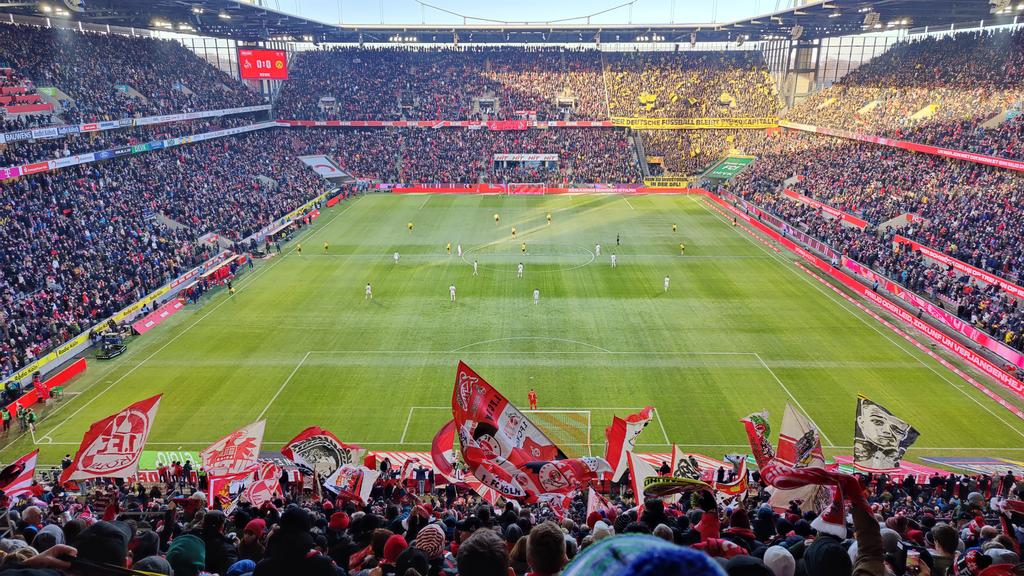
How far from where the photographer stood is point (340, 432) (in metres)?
24.1

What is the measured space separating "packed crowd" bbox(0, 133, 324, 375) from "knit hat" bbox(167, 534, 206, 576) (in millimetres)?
27662

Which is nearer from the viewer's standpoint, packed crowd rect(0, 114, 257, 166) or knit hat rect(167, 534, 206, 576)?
knit hat rect(167, 534, 206, 576)

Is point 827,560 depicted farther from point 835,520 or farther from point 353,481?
point 353,481

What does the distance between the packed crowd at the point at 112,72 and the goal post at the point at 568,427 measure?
141ft

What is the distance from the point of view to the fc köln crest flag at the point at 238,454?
16.4m

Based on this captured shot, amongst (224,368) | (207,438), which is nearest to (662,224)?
(224,368)

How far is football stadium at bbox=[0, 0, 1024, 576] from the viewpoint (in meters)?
8.57

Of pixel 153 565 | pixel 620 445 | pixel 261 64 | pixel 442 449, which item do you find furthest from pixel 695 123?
pixel 153 565

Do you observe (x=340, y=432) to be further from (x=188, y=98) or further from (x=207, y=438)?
(x=188, y=98)

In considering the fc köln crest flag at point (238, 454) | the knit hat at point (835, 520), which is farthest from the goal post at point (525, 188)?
the knit hat at point (835, 520)

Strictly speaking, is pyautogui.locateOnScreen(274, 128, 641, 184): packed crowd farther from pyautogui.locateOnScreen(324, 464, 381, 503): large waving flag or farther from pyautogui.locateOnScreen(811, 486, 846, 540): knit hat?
pyautogui.locateOnScreen(811, 486, 846, 540): knit hat

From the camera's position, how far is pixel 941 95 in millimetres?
57250

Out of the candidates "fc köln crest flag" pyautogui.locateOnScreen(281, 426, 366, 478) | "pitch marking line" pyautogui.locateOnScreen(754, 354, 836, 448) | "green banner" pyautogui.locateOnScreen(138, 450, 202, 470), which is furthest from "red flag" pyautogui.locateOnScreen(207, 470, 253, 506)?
"pitch marking line" pyautogui.locateOnScreen(754, 354, 836, 448)

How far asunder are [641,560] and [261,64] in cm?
7831
